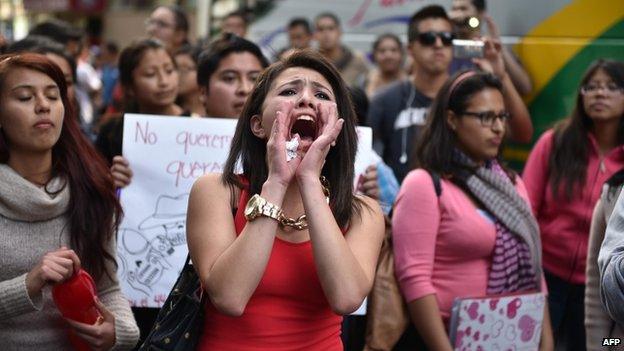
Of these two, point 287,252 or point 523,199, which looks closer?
point 287,252

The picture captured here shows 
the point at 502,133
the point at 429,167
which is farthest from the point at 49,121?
the point at 502,133

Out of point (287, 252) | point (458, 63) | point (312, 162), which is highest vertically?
point (458, 63)

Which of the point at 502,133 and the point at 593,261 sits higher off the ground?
the point at 502,133

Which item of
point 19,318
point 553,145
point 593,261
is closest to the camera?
point 19,318

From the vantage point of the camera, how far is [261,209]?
2.96 metres

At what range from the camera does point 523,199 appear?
15.5 feet

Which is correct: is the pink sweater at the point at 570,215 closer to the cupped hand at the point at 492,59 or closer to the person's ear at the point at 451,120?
the cupped hand at the point at 492,59

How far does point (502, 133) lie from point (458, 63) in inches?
91.8

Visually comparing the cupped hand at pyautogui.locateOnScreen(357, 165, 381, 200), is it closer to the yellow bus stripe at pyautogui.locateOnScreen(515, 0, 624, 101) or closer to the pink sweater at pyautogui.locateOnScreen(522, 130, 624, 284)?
the pink sweater at pyautogui.locateOnScreen(522, 130, 624, 284)

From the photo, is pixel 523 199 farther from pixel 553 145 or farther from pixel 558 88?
pixel 558 88

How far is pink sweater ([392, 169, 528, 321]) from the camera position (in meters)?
4.43

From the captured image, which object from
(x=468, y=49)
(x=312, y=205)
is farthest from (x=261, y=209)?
(x=468, y=49)

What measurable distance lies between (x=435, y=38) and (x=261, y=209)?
389 cm

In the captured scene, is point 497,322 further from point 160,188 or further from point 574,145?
point 160,188
